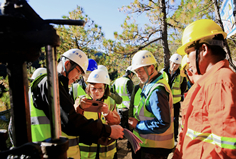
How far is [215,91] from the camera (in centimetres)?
119

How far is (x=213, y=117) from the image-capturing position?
1150 millimetres

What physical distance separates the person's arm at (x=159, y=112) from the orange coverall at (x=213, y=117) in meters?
0.60

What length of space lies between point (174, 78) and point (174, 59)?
78 centimetres

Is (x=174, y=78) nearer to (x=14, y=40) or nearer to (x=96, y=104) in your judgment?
(x=96, y=104)

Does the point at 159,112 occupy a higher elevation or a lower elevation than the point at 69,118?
lower

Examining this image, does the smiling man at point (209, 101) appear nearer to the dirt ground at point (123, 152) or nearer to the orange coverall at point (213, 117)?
the orange coverall at point (213, 117)

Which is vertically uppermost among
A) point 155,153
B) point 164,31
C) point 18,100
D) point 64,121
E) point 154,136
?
point 164,31

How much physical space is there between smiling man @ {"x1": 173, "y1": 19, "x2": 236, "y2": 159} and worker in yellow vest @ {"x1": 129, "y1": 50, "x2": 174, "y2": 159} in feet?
1.61

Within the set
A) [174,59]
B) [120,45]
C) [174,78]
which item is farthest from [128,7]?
[174,78]

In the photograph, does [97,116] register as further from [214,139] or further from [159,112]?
[214,139]

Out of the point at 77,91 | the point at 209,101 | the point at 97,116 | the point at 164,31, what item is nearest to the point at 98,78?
the point at 77,91

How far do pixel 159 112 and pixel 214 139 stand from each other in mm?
964

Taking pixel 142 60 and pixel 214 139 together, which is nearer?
pixel 214 139

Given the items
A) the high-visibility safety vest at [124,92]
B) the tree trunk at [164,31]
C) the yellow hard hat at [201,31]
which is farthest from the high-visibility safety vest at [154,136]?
the tree trunk at [164,31]
